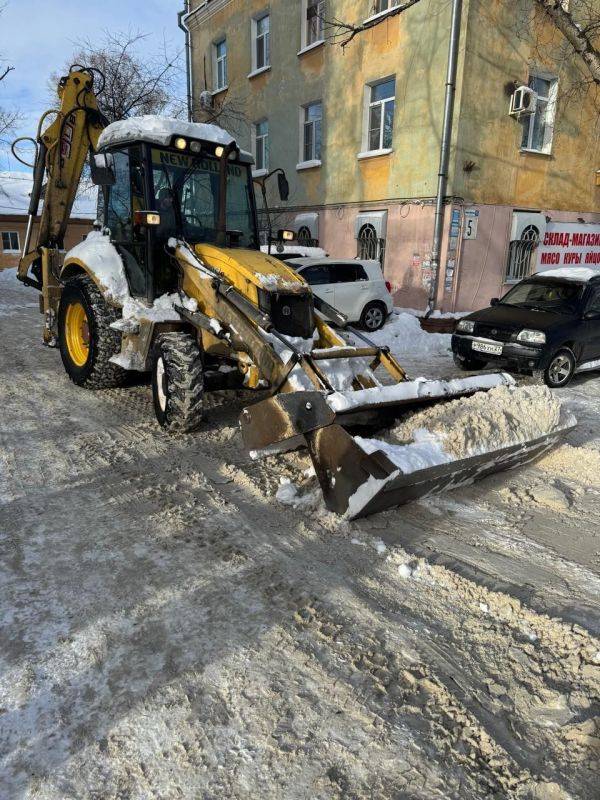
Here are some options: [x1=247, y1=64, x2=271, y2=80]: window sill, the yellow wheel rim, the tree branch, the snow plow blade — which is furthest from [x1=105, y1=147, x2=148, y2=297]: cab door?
[x1=247, y1=64, x2=271, y2=80]: window sill

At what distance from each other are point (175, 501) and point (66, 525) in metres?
0.77

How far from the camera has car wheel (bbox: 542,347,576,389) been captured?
829 centimetres

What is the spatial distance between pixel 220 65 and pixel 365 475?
22037 millimetres

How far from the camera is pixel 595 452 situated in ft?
16.5

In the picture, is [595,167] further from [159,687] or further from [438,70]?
[159,687]

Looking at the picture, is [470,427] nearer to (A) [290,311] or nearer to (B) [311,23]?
(A) [290,311]

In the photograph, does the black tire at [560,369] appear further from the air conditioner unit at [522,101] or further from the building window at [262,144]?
the building window at [262,144]

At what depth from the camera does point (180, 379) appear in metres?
5.13

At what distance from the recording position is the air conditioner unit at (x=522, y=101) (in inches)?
500

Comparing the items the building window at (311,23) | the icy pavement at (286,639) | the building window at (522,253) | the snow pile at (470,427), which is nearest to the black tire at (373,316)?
the building window at (522,253)

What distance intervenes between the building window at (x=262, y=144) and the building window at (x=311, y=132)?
2.14 metres

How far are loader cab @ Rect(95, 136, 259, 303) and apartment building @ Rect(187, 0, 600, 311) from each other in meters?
7.48

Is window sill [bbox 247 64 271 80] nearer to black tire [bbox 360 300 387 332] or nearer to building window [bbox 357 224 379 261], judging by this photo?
building window [bbox 357 224 379 261]

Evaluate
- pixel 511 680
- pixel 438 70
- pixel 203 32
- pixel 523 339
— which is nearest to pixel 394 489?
pixel 511 680
